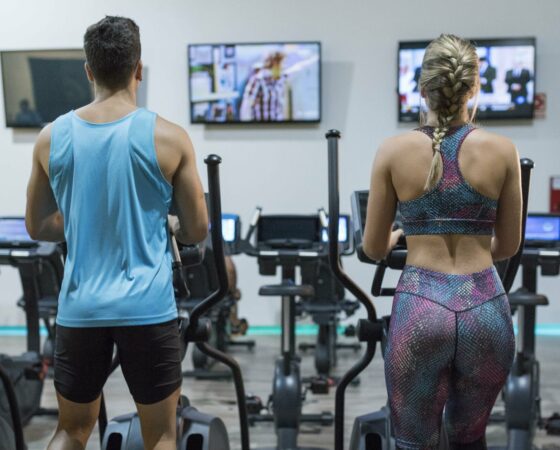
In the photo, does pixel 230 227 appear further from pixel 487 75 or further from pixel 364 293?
pixel 487 75

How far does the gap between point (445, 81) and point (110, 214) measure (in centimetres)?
95

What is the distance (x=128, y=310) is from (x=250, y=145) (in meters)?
4.74

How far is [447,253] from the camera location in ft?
6.68

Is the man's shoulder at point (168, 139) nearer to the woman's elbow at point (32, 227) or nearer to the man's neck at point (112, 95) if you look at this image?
the man's neck at point (112, 95)

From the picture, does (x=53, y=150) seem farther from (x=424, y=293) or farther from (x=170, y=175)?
(x=424, y=293)

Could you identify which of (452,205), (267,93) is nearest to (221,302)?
(267,93)

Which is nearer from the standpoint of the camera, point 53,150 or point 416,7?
point 53,150

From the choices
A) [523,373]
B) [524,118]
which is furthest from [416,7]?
[523,373]

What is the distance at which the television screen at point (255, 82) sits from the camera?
6.44m

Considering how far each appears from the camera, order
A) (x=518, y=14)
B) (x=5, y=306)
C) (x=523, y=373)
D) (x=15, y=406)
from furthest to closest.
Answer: (x=5, y=306) < (x=518, y=14) < (x=523, y=373) < (x=15, y=406)

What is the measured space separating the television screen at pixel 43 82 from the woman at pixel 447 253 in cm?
508

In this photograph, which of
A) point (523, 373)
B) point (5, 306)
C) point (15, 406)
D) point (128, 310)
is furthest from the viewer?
point (5, 306)

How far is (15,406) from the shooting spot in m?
2.91

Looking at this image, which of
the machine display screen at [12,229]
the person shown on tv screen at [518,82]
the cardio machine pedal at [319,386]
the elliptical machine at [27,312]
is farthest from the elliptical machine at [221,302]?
the person shown on tv screen at [518,82]
